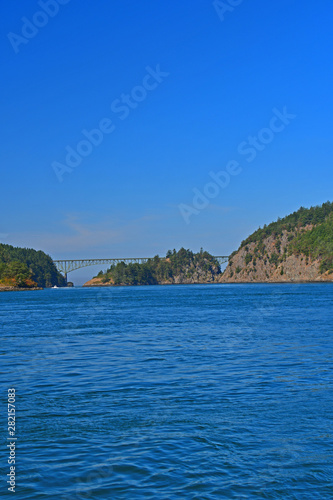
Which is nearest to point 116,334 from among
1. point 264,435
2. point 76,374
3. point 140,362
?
point 140,362

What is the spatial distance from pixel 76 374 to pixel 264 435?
1175 centimetres

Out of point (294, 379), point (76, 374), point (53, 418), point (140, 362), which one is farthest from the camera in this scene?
point (140, 362)

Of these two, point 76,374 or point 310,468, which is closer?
point 310,468

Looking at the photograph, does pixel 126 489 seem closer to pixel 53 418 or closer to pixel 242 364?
pixel 53 418

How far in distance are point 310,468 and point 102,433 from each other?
5.71 metres

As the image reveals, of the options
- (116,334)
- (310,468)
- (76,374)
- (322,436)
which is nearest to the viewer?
(310,468)

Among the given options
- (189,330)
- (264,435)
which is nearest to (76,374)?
(264,435)

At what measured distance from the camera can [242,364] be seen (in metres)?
24.8

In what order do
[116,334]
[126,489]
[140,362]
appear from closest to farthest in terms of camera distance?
1. [126,489]
2. [140,362]
3. [116,334]

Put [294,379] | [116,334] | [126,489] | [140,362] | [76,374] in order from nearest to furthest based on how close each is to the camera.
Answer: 1. [126,489]
2. [294,379]
3. [76,374]
4. [140,362]
5. [116,334]

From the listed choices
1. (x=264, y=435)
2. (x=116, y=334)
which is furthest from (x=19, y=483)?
(x=116, y=334)

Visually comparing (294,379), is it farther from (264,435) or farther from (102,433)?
(102,433)

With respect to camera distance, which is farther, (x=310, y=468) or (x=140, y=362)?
(x=140, y=362)

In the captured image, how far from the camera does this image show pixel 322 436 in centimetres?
1362
